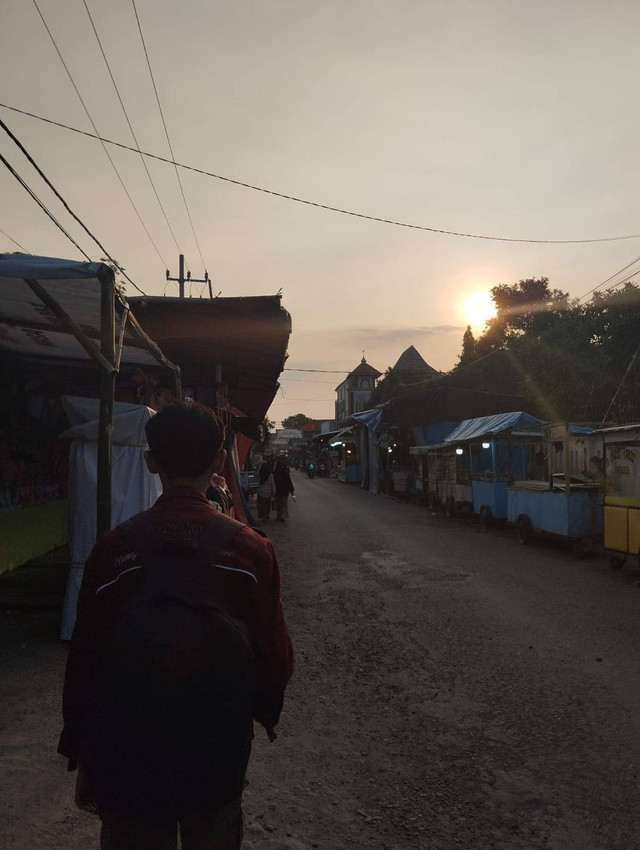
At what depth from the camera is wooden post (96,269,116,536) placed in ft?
18.3

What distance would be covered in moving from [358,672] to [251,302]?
4.67 m

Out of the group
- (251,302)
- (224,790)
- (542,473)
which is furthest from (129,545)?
(542,473)

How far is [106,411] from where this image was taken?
579 cm

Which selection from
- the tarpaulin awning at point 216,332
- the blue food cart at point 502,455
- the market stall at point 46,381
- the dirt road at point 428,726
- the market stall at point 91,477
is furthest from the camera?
the blue food cart at point 502,455

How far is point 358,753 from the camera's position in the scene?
4.38 m

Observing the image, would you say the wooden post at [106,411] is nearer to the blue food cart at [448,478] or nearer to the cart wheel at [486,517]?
the cart wheel at [486,517]

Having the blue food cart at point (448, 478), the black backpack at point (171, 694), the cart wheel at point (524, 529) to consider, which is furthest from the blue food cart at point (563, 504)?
the black backpack at point (171, 694)

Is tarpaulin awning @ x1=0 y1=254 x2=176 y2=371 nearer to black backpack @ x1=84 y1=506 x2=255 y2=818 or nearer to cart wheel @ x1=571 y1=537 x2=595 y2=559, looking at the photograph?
black backpack @ x1=84 y1=506 x2=255 y2=818

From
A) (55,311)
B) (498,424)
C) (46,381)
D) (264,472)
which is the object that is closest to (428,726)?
(55,311)

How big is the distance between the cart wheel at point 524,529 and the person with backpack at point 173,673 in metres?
13.1

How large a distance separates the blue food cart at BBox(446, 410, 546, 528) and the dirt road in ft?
22.9

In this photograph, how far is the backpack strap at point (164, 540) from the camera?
1.79m

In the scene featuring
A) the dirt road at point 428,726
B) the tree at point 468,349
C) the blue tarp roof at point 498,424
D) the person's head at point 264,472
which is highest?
the tree at point 468,349

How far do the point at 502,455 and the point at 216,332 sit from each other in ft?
33.4
